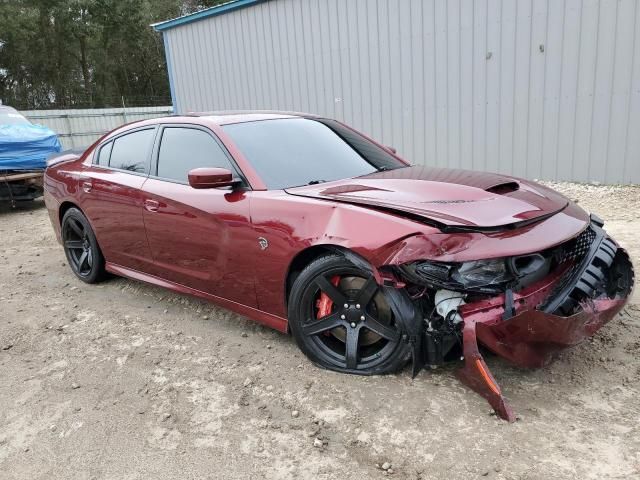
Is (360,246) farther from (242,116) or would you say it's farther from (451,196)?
(242,116)

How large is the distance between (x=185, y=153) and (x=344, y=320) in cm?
177

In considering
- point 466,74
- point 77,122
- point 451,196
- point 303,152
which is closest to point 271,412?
point 451,196

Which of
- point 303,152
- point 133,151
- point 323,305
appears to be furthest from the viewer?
point 133,151

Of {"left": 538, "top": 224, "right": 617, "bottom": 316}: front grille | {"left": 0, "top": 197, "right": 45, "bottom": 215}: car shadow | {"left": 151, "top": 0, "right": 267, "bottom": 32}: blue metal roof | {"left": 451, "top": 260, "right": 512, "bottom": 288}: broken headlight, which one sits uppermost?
{"left": 151, "top": 0, "right": 267, "bottom": 32}: blue metal roof

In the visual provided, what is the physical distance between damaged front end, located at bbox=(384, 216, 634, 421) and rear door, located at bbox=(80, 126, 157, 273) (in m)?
2.26

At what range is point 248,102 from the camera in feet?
37.2

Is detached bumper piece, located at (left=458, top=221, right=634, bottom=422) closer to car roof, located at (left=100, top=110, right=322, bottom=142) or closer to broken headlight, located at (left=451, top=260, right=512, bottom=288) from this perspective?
broken headlight, located at (left=451, top=260, right=512, bottom=288)

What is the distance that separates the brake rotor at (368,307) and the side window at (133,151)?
1905mm

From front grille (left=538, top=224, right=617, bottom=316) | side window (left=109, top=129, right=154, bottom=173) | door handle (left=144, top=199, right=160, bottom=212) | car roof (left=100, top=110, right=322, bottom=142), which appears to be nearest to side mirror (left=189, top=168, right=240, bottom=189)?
car roof (left=100, top=110, right=322, bottom=142)

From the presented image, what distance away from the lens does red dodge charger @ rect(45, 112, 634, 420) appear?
2.58 m

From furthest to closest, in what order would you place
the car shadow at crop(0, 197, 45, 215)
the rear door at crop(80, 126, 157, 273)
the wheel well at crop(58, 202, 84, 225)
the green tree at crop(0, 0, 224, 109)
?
1. the green tree at crop(0, 0, 224, 109)
2. the car shadow at crop(0, 197, 45, 215)
3. the wheel well at crop(58, 202, 84, 225)
4. the rear door at crop(80, 126, 157, 273)

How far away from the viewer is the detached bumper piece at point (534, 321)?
2.50 m

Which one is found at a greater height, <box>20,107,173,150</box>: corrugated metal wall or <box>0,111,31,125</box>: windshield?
<box>0,111,31,125</box>: windshield

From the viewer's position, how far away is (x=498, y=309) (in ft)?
8.34
